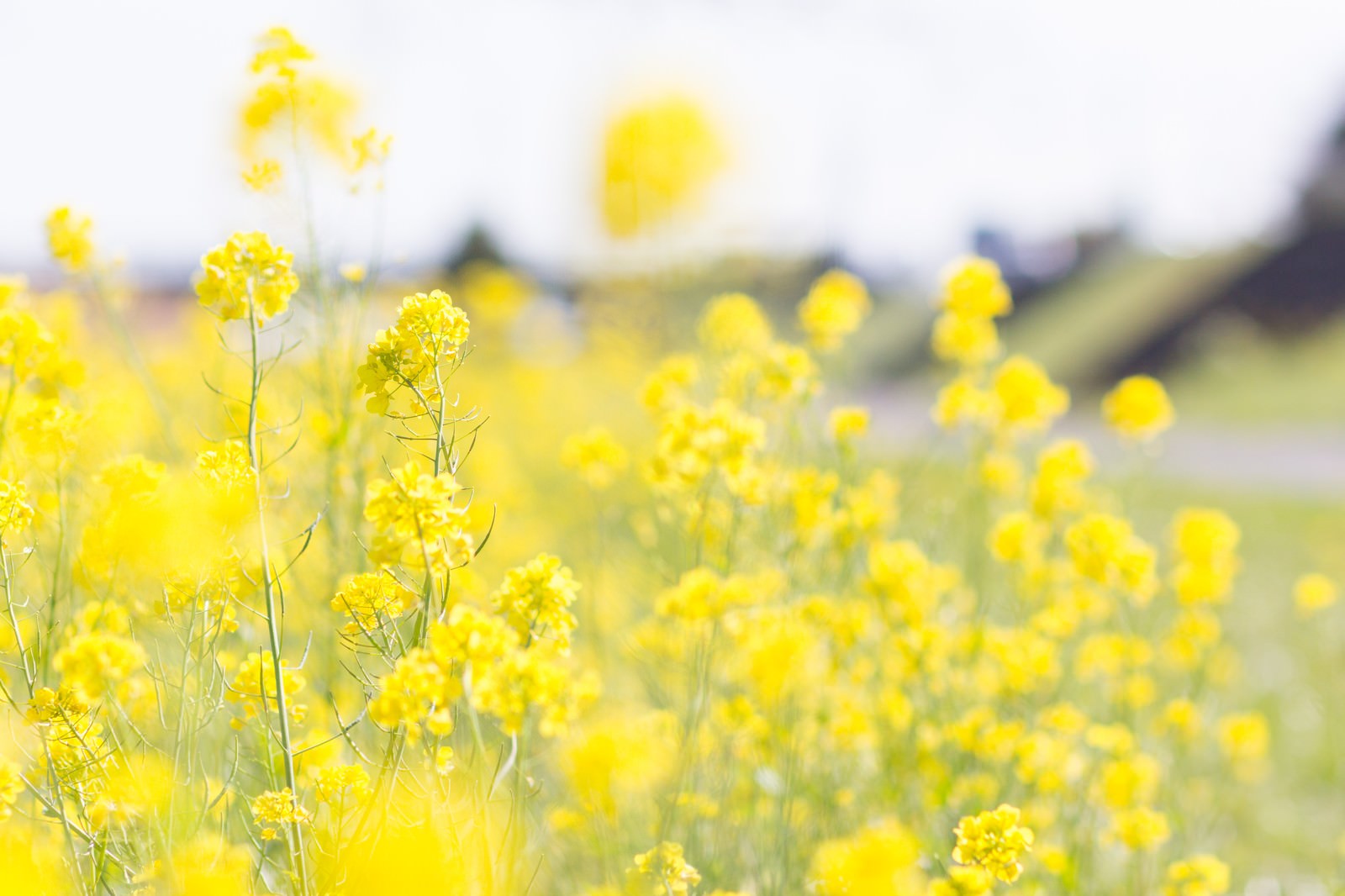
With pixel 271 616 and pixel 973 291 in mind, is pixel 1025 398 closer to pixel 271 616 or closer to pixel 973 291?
pixel 973 291

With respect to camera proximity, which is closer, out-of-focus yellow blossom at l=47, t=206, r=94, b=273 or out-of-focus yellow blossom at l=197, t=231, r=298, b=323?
out-of-focus yellow blossom at l=197, t=231, r=298, b=323

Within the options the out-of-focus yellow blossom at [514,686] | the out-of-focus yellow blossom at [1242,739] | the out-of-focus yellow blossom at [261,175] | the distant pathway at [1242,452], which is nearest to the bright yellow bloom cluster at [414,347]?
the out-of-focus yellow blossom at [514,686]

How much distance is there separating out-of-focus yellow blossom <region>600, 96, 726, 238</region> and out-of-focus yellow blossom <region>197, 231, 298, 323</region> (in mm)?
3189

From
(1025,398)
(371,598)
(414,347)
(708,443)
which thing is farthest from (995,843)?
(1025,398)

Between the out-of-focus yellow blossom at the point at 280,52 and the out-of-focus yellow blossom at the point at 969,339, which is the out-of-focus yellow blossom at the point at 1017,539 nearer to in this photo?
the out-of-focus yellow blossom at the point at 969,339

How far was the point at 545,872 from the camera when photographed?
8.31ft

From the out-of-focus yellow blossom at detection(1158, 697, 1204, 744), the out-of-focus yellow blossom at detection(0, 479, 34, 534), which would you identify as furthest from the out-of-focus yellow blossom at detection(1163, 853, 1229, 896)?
the out-of-focus yellow blossom at detection(0, 479, 34, 534)

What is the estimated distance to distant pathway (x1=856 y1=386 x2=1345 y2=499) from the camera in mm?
9945

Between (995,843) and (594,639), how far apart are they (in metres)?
2.08

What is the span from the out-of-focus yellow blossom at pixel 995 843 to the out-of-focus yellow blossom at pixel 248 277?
1.40 m

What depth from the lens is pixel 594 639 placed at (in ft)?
11.7

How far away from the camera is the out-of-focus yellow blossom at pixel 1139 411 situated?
134 inches

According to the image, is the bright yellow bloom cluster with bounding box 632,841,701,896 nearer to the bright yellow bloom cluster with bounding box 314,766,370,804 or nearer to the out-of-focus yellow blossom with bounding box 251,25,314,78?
the bright yellow bloom cluster with bounding box 314,766,370,804

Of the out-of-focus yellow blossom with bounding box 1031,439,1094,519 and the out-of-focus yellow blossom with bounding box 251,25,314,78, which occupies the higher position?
the out-of-focus yellow blossom with bounding box 251,25,314,78
